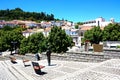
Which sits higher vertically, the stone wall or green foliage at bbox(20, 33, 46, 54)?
green foliage at bbox(20, 33, 46, 54)

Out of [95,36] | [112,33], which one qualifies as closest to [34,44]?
[95,36]

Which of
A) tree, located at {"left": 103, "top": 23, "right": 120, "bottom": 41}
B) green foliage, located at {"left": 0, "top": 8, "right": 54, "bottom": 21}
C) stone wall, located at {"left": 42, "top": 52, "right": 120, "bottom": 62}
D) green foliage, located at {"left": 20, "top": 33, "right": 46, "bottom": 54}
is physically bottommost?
stone wall, located at {"left": 42, "top": 52, "right": 120, "bottom": 62}

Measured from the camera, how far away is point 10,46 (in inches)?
1909

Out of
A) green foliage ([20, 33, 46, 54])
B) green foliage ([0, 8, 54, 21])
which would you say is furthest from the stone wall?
green foliage ([0, 8, 54, 21])

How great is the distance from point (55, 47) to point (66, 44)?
2542 millimetres

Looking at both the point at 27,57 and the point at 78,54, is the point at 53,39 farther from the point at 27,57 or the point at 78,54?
the point at 78,54

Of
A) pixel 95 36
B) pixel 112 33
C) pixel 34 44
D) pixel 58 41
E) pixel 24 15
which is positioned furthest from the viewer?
pixel 24 15

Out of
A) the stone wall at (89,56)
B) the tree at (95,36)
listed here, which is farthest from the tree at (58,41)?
the tree at (95,36)

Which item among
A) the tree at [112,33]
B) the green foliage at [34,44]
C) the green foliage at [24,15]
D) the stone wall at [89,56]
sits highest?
the green foliage at [24,15]

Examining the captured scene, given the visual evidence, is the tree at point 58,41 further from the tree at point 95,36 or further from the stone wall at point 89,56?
the tree at point 95,36

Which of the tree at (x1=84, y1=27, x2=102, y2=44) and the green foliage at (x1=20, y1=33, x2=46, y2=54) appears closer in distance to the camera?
the green foliage at (x1=20, y1=33, x2=46, y2=54)

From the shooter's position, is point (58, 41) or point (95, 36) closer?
point (58, 41)

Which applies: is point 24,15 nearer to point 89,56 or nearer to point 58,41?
point 58,41

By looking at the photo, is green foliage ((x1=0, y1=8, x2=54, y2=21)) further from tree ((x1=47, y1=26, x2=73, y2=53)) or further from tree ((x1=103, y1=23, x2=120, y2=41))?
tree ((x1=47, y1=26, x2=73, y2=53))
